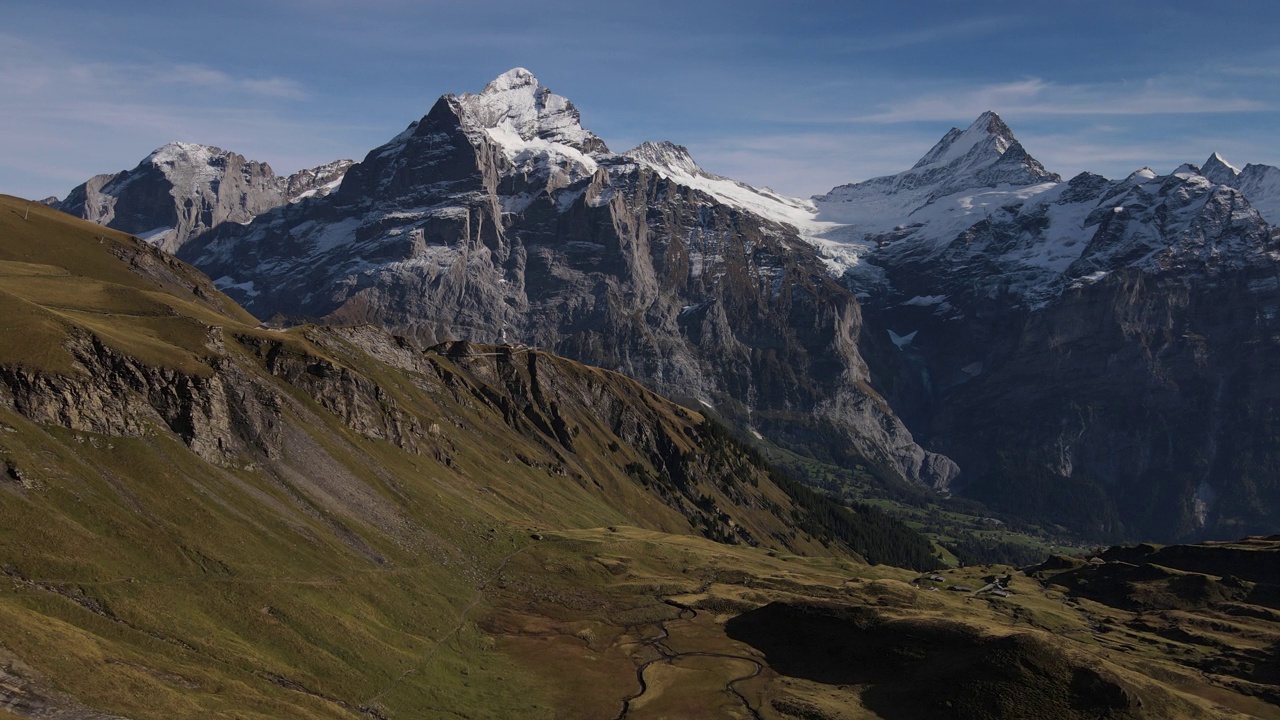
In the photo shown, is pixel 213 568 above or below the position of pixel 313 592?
above

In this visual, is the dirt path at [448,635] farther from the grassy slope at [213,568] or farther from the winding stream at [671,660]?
the winding stream at [671,660]

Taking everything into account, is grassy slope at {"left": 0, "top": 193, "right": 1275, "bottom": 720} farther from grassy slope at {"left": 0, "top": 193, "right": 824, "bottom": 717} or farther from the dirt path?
the dirt path

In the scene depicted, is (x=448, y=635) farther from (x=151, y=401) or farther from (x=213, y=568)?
(x=151, y=401)

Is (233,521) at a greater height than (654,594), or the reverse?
(233,521)

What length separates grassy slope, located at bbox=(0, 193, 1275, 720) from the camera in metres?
90.3

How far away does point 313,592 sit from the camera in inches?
4707

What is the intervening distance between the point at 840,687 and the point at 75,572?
9208 centimetres

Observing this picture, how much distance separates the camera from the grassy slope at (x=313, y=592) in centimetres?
9031

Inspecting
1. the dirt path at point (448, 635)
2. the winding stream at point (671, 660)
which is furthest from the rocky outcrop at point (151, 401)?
the winding stream at point (671, 660)

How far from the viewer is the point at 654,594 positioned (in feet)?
569

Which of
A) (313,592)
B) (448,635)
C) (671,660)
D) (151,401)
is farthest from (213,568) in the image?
(671,660)

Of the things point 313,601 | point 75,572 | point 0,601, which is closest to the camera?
point 0,601

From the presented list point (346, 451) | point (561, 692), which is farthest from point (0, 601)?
point (346, 451)

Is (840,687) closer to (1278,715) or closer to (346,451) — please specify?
(1278,715)
